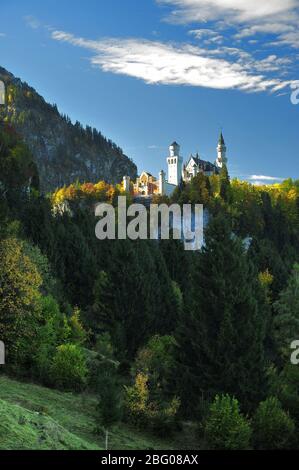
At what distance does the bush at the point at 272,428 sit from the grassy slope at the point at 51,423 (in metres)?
5.04

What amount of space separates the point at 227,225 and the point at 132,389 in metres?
14.9

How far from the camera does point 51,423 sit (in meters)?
16.9

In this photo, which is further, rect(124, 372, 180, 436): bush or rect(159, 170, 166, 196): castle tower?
rect(159, 170, 166, 196): castle tower

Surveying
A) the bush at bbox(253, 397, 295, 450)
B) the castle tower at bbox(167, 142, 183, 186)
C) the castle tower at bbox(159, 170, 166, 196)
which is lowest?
the bush at bbox(253, 397, 295, 450)

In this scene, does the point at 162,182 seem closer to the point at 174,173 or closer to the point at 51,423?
the point at 174,173

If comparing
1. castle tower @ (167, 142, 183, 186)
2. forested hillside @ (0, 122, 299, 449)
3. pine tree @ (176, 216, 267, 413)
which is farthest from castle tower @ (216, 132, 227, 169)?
pine tree @ (176, 216, 267, 413)

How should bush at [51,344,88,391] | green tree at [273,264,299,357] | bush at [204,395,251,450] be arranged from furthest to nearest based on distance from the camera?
green tree at [273,264,299,357]
bush at [51,344,88,391]
bush at [204,395,251,450]

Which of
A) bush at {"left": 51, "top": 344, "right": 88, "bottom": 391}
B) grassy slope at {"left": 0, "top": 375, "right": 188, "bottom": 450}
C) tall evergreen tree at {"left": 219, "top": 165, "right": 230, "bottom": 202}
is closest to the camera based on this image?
grassy slope at {"left": 0, "top": 375, "right": 188, "bottom": 450}

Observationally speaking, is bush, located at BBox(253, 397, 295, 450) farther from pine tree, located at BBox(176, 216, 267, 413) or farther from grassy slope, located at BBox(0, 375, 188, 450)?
grassy slope, located at BBox(0, 375, 188, 450)

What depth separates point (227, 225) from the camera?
38.3 meters

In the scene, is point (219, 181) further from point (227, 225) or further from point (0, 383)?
point (0, 383)

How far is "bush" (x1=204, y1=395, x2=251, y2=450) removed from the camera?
26.9m

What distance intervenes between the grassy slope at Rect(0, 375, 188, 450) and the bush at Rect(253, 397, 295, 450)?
16.5 feet
